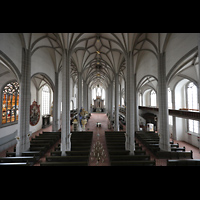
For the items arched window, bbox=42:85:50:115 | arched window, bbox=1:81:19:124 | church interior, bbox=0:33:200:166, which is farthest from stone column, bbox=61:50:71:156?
arched window, bbox=42:85:50:115

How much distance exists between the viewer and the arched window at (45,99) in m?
25.6

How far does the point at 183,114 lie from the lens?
14.3 m

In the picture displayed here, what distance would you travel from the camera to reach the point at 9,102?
653 inches

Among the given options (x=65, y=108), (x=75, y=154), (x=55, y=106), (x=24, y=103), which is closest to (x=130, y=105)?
(x=65, y=108)

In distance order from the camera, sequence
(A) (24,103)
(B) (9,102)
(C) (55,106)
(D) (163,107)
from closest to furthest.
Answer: (A) (24,103)
(D) (163,107)
(B) (9,102)
(C) (55,106)

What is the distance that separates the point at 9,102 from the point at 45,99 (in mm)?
9791

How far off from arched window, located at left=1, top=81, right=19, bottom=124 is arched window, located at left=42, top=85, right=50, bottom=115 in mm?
8083

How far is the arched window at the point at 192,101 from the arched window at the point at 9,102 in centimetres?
2605

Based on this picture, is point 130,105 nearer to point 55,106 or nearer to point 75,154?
point 75,154

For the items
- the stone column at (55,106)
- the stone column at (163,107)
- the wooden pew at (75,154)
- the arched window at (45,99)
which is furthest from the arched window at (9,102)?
the stone column at (163,107)
